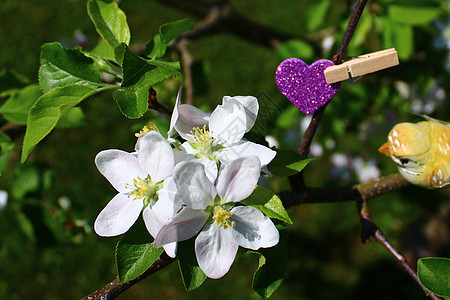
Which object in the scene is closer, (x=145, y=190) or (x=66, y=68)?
(x=145, y=190)

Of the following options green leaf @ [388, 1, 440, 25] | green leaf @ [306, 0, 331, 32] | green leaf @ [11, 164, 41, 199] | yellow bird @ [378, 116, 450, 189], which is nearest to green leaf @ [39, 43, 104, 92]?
yellow bird @ [378, 116, 450, 189]

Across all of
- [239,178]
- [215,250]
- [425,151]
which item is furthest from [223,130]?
[425,151]

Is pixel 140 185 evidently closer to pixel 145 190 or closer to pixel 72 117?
pixel 145 190

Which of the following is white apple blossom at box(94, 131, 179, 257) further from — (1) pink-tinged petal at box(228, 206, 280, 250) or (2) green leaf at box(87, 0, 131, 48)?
(2) green leaf at box(87, 0, 131, 48)

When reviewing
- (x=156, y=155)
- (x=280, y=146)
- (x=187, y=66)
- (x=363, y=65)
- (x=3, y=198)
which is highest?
(x=363, y=65)

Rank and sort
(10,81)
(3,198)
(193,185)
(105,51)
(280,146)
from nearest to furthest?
(193,185) → (105,51) → (10,81) → (3,198) → (280,146)

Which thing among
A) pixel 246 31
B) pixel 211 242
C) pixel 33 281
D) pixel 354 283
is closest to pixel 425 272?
pixel 211 242
